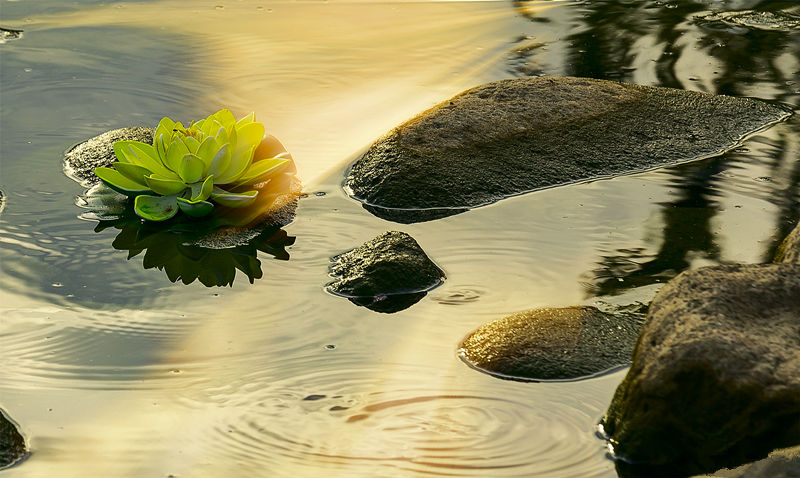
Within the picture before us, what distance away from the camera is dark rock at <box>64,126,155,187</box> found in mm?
3055

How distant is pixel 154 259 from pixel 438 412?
1083mm

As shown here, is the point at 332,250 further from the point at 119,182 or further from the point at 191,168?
the point at 119,182

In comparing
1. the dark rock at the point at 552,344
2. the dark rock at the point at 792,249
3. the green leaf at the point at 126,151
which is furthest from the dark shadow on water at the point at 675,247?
the green leaf at the point at 126,151

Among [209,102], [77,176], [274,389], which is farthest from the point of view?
[209,102]

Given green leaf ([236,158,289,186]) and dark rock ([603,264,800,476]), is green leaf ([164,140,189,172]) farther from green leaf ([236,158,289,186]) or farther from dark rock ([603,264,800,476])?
dark rock ([603,264,800,476])

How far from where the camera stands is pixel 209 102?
→ 12.1ft

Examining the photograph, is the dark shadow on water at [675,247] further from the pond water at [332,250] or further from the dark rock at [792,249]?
the dark rock at [792,249]

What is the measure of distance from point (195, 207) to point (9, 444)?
1.05 m

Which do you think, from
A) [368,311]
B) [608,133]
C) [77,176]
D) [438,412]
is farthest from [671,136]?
[77,176]

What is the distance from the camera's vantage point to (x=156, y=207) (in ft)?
8.88

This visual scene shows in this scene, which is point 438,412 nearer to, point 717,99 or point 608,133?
point 608,133

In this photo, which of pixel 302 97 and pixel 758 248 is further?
pixel 302 97

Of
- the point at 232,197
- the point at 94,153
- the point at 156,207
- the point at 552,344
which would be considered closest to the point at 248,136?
the point at 232,197

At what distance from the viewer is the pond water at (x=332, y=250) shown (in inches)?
70.6
